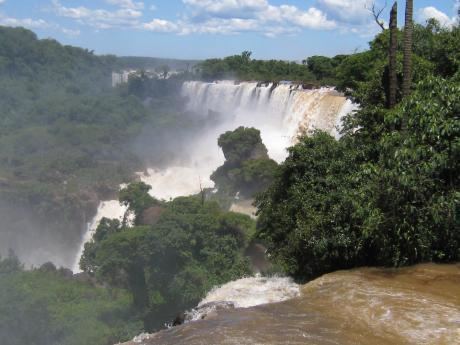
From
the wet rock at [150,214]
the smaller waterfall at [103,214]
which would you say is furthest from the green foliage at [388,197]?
the smaller waterfall at [103,214]

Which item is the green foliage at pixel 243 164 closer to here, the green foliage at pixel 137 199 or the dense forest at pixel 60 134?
the green foliage at pixel 137 199

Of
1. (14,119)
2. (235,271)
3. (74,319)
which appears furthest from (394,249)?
(14,119)

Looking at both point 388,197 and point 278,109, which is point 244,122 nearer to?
point 278,109

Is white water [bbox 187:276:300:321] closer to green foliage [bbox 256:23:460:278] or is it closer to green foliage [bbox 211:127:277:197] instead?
green foliage [bbox 256:23:460:278]

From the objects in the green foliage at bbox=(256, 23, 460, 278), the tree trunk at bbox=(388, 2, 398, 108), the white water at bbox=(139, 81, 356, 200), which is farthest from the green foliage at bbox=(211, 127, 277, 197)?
the green foliage at bbox=(256, 23, 460, 278)

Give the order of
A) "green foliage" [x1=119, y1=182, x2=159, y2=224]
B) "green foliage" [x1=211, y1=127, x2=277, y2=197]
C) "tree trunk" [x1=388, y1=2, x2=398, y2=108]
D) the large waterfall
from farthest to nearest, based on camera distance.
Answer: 1. "green foliage" [x1=211, y1=127, x2=277, y2=197]
2. "green foliage" [x1=119, y1=182, x2=159, y2=224]
3. the large waterfall
4. "tree trunk" [x1=388, y1=2, x2=398, y2=108]

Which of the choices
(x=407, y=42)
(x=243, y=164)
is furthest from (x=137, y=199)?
(x=407, y=42)

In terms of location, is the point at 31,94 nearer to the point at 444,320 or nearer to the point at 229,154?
the point at 229,154

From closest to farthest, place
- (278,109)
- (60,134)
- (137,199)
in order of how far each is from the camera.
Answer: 1. (137,199)
2. (278,109)
3. (60,134)
